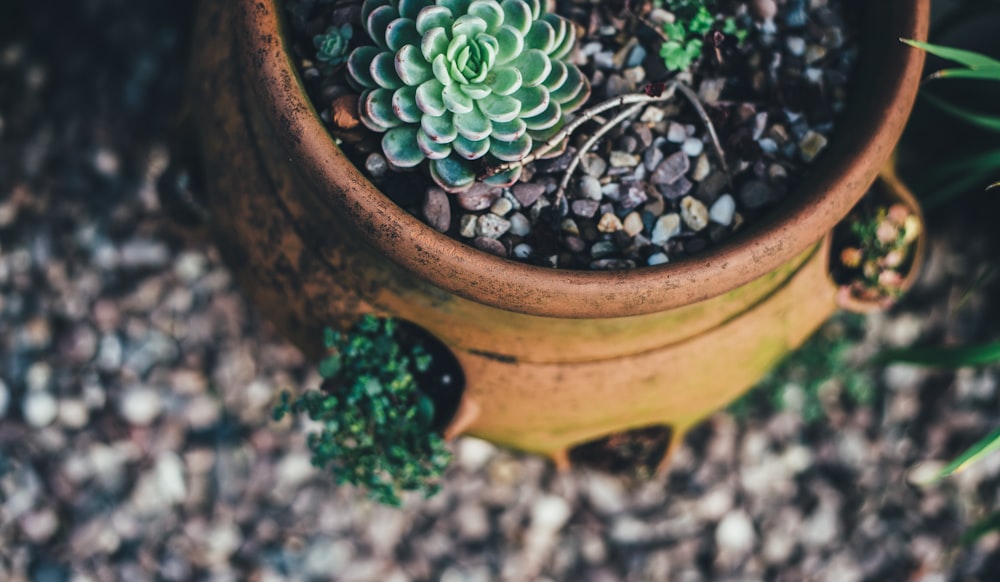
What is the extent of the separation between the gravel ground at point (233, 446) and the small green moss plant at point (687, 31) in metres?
0.86

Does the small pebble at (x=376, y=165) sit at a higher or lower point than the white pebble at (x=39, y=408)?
higher

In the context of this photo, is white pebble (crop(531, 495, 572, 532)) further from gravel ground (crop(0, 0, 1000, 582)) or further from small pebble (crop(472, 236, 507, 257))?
small pebble (crop(472, 236, 507, 257))

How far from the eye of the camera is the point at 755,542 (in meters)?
1.55

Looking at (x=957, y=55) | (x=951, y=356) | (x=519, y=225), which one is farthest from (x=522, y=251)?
(x=951, y=356)

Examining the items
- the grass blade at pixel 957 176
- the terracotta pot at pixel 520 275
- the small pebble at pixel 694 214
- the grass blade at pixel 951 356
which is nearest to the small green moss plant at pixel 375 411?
the terracotta pot at pixel 520 275

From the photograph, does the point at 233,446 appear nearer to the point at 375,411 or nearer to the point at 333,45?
the point at 375,411

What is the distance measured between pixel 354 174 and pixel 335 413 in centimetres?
42

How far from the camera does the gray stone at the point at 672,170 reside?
963mm

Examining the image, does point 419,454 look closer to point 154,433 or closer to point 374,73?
point 374,73

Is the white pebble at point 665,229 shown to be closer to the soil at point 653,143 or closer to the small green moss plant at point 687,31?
the soil at point 653,143

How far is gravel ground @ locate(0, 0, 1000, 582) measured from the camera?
147cm

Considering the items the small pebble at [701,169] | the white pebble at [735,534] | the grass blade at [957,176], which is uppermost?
the grass blade at [957,176]

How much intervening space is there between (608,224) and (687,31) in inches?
10.6

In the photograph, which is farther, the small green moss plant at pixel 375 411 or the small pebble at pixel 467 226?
the small green moss plant at pixel 375 411
